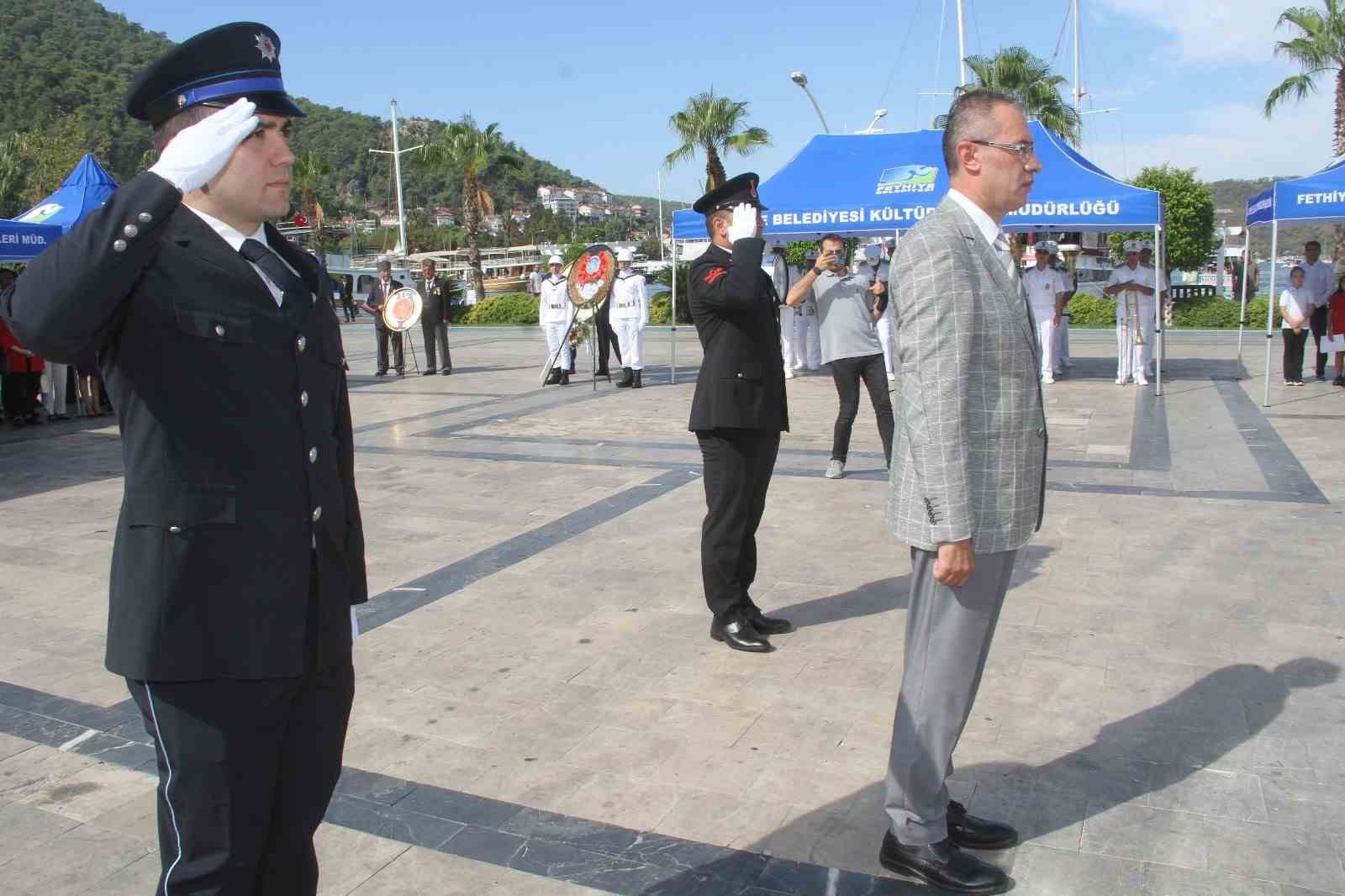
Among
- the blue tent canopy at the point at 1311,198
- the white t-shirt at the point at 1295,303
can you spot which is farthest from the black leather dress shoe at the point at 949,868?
the white t-shirt at the point at 1295,303

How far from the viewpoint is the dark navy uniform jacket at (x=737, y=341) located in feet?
15.1

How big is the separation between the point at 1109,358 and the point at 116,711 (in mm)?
16060

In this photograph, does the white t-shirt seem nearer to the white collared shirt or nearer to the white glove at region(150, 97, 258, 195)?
the white collared shirt

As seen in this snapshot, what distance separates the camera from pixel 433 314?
1741 centimetres

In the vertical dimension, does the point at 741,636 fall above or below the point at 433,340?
below

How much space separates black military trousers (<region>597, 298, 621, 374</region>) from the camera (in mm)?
15370

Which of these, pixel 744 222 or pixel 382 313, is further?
pixel 382 313

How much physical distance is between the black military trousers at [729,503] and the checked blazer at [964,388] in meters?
1.88

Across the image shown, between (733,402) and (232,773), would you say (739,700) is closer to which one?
(733,402)

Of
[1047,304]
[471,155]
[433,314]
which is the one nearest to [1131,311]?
[1047,304]

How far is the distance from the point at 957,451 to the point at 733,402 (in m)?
2.01

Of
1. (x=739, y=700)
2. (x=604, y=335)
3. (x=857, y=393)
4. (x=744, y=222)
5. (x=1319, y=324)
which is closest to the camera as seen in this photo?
(x=739, y=700)

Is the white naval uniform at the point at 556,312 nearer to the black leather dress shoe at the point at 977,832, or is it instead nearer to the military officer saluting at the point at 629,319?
the military officer saluting at the point at 629,319

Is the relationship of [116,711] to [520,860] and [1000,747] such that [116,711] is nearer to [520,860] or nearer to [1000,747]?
[520,860]
